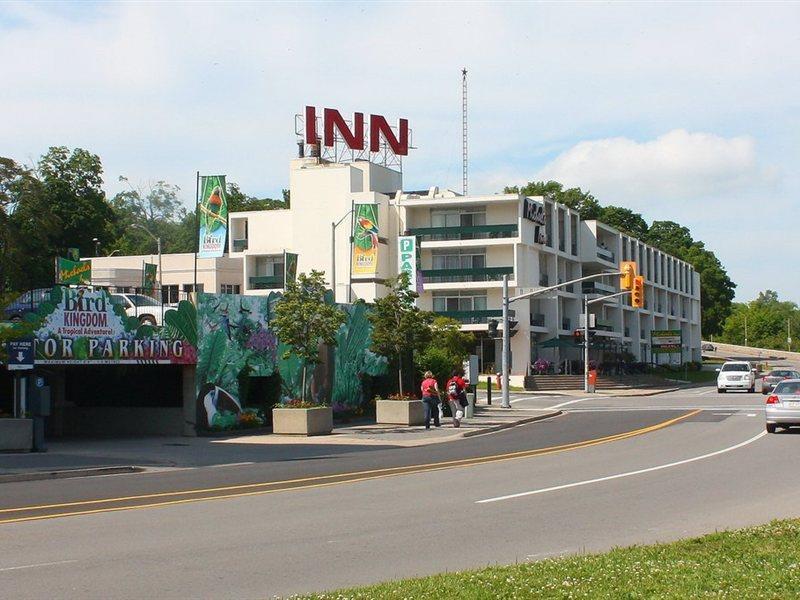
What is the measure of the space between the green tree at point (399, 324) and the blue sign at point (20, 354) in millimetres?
14907

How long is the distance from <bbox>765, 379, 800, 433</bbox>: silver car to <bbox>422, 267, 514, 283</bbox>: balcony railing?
5121 cm

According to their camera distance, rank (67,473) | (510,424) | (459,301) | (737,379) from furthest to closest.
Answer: (459,301) < (737,379) < (510,424) < (67,473)

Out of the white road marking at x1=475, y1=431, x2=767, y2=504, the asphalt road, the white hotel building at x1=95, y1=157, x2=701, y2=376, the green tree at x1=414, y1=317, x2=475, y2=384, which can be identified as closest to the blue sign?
the asphalt road

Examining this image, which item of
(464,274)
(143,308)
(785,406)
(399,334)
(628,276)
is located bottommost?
(785,406)

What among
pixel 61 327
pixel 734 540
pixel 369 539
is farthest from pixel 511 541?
pixel 61 327

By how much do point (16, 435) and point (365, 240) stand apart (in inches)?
1213

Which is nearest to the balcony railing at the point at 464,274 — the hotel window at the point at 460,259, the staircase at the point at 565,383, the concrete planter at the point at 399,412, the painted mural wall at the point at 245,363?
the hotel window at the point at 460,259

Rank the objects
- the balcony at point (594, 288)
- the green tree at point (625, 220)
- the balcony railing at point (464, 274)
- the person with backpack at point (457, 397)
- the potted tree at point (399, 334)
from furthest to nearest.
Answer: the green tree at point (625, 220) < the balcony at point (594, 288) < the balcony railing at point (464, 274) < the potted tree at point (399, 334) < the person with backpack at point (457, 397)

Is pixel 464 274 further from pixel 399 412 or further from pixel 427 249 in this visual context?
pixel 399 412

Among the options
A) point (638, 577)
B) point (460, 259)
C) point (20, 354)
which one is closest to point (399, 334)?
point (20, 354)

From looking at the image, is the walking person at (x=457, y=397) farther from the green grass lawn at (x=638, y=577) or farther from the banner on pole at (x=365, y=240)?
the green grass lawn at (x=638, y=577)

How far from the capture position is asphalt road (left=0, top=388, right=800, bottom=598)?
412 inches

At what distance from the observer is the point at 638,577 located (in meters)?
8.92

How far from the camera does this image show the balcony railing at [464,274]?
82812 millimetres
